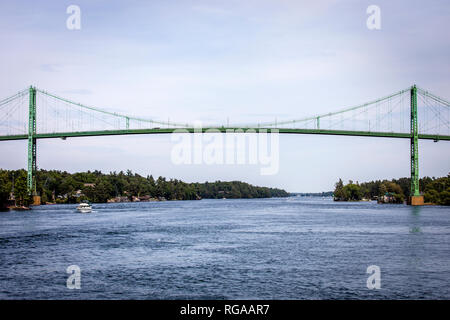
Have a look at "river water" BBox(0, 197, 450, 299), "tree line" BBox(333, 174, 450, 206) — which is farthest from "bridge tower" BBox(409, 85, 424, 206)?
"river water" BBox(0, 197, 450, 299)

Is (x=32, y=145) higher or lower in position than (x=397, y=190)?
higher

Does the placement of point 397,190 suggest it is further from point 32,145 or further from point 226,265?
point 226,265

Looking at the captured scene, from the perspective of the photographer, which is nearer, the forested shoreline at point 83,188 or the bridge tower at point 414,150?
the bridge tower at point 414,150

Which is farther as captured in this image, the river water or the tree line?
the tree line

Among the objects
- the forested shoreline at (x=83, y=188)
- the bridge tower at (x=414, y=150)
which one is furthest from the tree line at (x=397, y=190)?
the forested shoreline at (x=83, y=188)

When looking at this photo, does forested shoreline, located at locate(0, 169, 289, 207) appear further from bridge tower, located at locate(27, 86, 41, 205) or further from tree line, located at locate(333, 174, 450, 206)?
tree line, located at locate(333, 174, 450, 206)

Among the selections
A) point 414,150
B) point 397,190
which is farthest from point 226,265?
point 397,190

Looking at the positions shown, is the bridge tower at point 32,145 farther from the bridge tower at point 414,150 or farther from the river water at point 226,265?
the bridge tower at point 414,150

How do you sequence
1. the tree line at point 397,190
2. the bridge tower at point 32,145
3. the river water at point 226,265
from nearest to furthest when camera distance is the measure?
1. the river water at point 226,265
2. the bridge tower at point 32,145
3. the tree line at point 397,190

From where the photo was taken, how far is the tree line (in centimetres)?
8512

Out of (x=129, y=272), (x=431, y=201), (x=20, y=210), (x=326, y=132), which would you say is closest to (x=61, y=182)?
(x=20, y=210)

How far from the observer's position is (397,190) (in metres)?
123

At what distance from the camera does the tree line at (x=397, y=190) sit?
85125 mm
